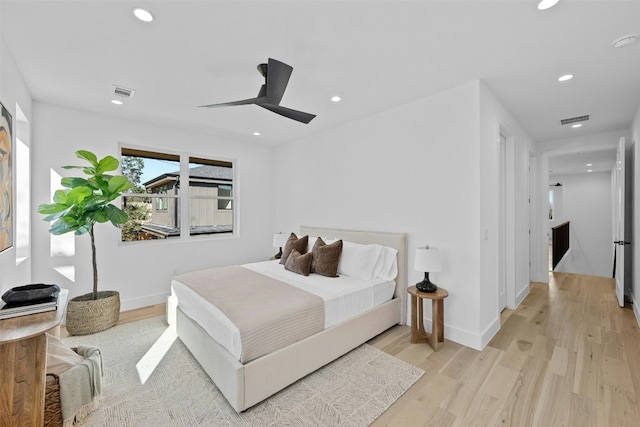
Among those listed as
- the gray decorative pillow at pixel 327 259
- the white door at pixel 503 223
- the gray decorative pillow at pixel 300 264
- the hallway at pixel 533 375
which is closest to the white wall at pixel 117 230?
the gray decorative pillow at pixel 300 264

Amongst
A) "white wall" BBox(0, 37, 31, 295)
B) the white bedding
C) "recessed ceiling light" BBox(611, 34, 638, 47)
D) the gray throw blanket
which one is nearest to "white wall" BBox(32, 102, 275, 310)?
"white wall" BBox(0, 37, 31, 295)

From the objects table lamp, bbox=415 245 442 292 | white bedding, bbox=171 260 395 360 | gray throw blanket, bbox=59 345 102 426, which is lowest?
gray throw blanket, bbox=59 345 102 426

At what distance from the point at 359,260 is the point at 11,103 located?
11.7ft

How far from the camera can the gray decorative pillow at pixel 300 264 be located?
3.36 m

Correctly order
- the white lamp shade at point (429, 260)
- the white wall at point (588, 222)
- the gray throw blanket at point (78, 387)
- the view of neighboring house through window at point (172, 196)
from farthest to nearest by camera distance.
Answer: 1. the white wall at point (588, 222)
2. the view of neighboring house through window at point (172, 196)
3. the white lamp shade at point (429, 260)
4. the gray throw blanket at point (78, 387)

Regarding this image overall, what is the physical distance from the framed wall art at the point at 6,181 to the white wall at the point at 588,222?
10.1m

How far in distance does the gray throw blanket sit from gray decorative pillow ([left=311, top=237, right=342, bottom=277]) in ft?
7.02

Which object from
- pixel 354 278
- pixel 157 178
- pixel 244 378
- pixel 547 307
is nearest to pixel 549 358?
pixel 547 307

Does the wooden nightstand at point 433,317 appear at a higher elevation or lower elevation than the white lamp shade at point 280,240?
lower

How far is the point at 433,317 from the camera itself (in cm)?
278

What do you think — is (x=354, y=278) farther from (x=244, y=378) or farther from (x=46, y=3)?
(x=46, y=3)

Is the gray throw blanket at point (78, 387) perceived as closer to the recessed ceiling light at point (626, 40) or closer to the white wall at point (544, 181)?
the recessed ceiling light at point (626, 40)

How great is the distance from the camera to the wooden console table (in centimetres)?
135

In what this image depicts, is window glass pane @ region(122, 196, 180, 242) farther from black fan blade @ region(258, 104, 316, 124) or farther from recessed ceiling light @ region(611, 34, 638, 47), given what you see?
recessed ceiling light @ region(611, 34, 638, 47)
